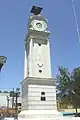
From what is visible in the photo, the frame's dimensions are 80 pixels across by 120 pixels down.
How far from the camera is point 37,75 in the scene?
2427 cm

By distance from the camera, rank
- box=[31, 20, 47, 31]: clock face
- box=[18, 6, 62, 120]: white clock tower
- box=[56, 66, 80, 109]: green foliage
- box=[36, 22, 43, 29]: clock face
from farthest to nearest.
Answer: box=[56, 66, 80, 109]: green foliage, box=[36, 22, 43, 29]: clock face, box=[31, 20, 47, 31]: clock face, box=[18, 6, 62, 120]: white clock tower

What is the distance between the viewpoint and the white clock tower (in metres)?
22.4

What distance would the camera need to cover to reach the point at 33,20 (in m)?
26.8

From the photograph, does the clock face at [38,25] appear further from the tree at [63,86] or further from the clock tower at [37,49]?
the tree at [63,86]

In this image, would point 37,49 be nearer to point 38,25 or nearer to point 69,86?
point 38,25

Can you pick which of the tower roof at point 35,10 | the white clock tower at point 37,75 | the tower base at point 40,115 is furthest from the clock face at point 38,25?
the tower base at point 40,115

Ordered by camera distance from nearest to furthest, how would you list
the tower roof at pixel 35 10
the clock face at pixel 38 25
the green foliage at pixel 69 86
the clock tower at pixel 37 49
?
1. the clock tower at pixel 37 49
2. the clock face at pixel 38 25
3. the tower roof at pixel 35 10
4. the green foliage at pixel 69 86

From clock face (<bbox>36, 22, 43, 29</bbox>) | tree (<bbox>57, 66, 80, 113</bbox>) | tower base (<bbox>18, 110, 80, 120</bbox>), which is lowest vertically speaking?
tower base (<bbox>18, 110, 80, 120</bbox>)

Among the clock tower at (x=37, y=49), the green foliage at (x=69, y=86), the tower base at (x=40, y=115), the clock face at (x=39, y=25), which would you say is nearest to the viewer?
the tower base at (x=40, y=115)

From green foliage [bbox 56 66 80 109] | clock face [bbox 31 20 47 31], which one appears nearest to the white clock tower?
clock face [bbox 31 20 47 31]

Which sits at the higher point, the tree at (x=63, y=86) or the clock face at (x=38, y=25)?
the clock face at (x=38, y=25)

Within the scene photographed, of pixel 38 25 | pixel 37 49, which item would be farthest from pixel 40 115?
pixel 38 25

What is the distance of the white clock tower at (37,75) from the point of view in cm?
2243

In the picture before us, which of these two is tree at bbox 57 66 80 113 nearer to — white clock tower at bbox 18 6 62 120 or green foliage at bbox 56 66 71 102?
green foliage at bbox 56 66 71 102
